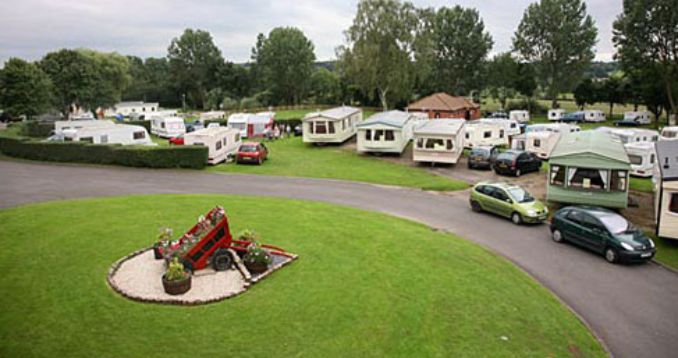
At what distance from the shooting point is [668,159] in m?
20.4

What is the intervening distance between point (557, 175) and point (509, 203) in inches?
140

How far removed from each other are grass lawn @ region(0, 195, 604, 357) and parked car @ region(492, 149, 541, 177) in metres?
14.0

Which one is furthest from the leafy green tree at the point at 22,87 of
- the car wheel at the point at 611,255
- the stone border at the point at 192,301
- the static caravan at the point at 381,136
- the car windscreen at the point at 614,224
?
the car wheel at the point at 611,255

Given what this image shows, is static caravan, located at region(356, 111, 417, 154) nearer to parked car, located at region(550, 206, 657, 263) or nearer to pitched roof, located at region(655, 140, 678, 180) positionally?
pitched roof, located at region(655, 140, 678, 180)

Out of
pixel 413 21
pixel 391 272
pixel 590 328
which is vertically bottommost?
pixel 590 328

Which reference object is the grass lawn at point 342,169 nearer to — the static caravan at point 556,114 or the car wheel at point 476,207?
the car wheel at point 476,207

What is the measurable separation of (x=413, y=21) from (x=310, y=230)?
4403cm

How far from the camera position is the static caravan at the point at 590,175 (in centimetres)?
2170

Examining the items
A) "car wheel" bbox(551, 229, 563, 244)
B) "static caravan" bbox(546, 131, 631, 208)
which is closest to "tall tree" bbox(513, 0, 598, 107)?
"static caravan" bbox(546, 131, 631, 208)

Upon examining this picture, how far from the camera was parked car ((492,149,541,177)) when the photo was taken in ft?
99.6

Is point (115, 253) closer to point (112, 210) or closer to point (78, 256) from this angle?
point (78, 256)

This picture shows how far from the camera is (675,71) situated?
2030 inches

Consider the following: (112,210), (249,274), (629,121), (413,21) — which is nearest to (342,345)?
(249,274)

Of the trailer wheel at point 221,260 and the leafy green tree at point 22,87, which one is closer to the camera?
the trailer wheel at point 221,260
